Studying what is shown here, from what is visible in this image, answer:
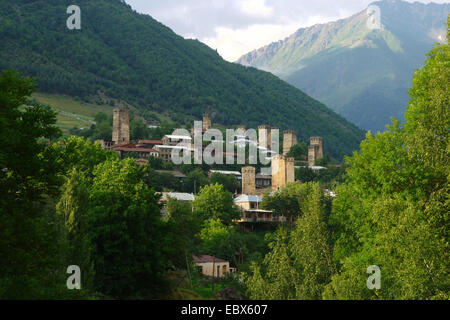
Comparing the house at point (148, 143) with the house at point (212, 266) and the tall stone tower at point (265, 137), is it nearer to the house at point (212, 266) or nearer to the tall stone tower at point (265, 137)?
the tall stone tower at point (265, 137)

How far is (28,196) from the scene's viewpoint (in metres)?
19.3

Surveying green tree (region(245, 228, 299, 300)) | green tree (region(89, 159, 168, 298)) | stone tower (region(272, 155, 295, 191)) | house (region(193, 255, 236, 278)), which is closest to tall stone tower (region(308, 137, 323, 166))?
stone tower (region(272, 155, 295, 191))

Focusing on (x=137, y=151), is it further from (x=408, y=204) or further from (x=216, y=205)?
(x=408, y=204)

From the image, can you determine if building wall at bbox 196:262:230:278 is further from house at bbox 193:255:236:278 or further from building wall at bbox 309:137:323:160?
building wall at bbox 309:137:323:160

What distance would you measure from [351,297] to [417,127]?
22.0 feet

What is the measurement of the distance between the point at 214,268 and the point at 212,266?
47 cm

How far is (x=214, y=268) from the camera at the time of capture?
46.2 m

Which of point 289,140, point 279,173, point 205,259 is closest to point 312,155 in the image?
point 289,140

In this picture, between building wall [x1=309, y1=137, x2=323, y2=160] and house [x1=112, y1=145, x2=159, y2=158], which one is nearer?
house [x1=112, y1=145, x2=159, y2=158]

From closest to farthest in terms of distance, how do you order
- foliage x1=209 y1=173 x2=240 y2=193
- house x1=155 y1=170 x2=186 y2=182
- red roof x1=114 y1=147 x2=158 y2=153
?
foliage x1=209 y1=173 x2=240 y2=193 < house x1=155 y1=170 x2=186 y2=182 < red roof x1=114 y1=147 x2=158 y2=153

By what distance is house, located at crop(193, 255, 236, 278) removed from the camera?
45.7m

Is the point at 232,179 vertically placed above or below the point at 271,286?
above
